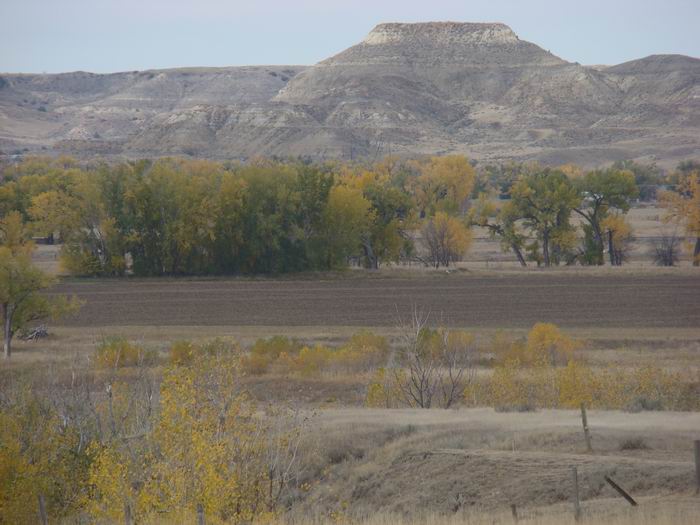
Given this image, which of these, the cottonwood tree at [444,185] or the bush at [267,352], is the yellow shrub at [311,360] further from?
the cottonwood tree at [444,185]

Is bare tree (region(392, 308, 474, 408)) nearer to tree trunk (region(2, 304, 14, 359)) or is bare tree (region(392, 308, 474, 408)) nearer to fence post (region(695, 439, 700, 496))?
fence post (region(695, 439, 700, 496))

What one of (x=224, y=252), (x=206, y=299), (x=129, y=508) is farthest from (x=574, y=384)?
(x=224, y=252)

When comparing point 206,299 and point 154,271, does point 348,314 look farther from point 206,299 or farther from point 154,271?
point 154,271

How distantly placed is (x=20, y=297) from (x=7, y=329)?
5.80ft

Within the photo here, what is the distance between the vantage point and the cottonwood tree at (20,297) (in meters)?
50.0

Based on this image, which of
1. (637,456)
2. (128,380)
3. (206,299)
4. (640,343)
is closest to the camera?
(637,456)

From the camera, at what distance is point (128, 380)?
43.2 meters

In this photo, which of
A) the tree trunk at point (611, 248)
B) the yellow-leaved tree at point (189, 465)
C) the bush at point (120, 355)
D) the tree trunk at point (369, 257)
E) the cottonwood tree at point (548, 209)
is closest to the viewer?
the yellow-leaved tree at point (189, 465)

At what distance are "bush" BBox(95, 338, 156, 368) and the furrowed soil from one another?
10.4 metres

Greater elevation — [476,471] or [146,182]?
[146,182]

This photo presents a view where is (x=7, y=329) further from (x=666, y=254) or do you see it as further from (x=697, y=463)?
(x=666, y=254)

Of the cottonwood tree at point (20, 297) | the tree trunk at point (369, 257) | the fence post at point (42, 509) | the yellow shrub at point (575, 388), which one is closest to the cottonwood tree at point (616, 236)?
the tree trunk at point (369, 257)

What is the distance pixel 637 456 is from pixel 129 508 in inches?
540

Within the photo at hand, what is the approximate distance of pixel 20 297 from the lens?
166 ft
